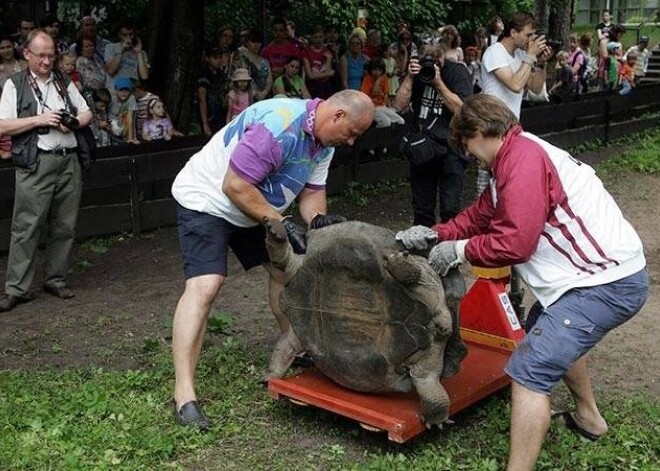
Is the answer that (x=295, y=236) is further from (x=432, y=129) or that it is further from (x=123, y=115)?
(x=123, y=115)

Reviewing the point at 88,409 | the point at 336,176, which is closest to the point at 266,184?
the point at 88,409

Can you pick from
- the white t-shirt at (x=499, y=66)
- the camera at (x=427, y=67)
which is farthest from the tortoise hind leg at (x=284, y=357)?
the white t-shirt at (x=499, y=66)

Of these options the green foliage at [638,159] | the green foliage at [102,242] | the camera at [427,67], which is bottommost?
the green foliage at [638,159]

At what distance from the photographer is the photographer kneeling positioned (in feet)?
21.7

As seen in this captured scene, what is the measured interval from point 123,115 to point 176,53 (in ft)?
6.08

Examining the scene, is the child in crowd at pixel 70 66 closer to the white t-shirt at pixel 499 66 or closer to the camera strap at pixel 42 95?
the camera strap at pixel 42 95

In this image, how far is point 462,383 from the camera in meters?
4.48

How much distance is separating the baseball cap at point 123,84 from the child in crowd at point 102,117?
0.23 meters

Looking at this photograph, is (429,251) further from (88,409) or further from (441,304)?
(88,409)

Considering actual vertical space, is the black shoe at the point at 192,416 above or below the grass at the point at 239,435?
above

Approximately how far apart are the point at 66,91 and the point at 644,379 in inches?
170

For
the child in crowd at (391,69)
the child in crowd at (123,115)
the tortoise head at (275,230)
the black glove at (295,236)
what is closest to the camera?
the tortoise head at (275,230)

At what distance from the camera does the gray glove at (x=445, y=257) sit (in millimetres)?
3988

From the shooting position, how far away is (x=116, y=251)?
27.6ft
